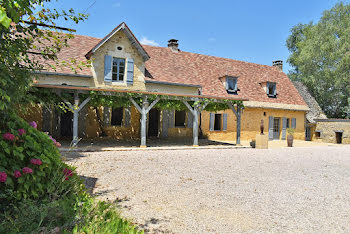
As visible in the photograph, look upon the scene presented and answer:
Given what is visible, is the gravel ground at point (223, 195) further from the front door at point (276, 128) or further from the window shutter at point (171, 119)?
the front door at point (276, 128)

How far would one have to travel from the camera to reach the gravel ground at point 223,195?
3.31 metres

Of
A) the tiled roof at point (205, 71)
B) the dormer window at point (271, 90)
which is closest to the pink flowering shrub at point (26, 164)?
the tiled roof at point (205, 71)

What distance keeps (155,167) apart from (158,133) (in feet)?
28.2

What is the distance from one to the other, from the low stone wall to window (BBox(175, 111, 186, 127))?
12341mm

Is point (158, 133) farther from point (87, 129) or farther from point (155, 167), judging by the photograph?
point (155, 167)

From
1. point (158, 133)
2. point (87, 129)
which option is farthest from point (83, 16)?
point (158, 133)

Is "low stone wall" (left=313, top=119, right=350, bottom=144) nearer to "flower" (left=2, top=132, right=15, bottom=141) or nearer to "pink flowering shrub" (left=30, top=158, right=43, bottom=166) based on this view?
"pink flowering shrub" (left=30, top=158, right=43, bottom=166)

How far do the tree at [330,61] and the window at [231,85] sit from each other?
454 inches

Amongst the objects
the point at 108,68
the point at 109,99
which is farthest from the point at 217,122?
the point at 109,99

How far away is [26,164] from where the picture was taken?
9.62 feet

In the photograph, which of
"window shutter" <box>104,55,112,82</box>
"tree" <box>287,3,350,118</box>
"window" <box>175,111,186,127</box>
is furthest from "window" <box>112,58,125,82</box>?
"tree" <box>287,3,350,118</box>

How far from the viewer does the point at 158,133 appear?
1540 cm

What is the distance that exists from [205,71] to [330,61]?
14.8m

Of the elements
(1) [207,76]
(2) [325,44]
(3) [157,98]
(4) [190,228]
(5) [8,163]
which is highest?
(2) [325,44]
